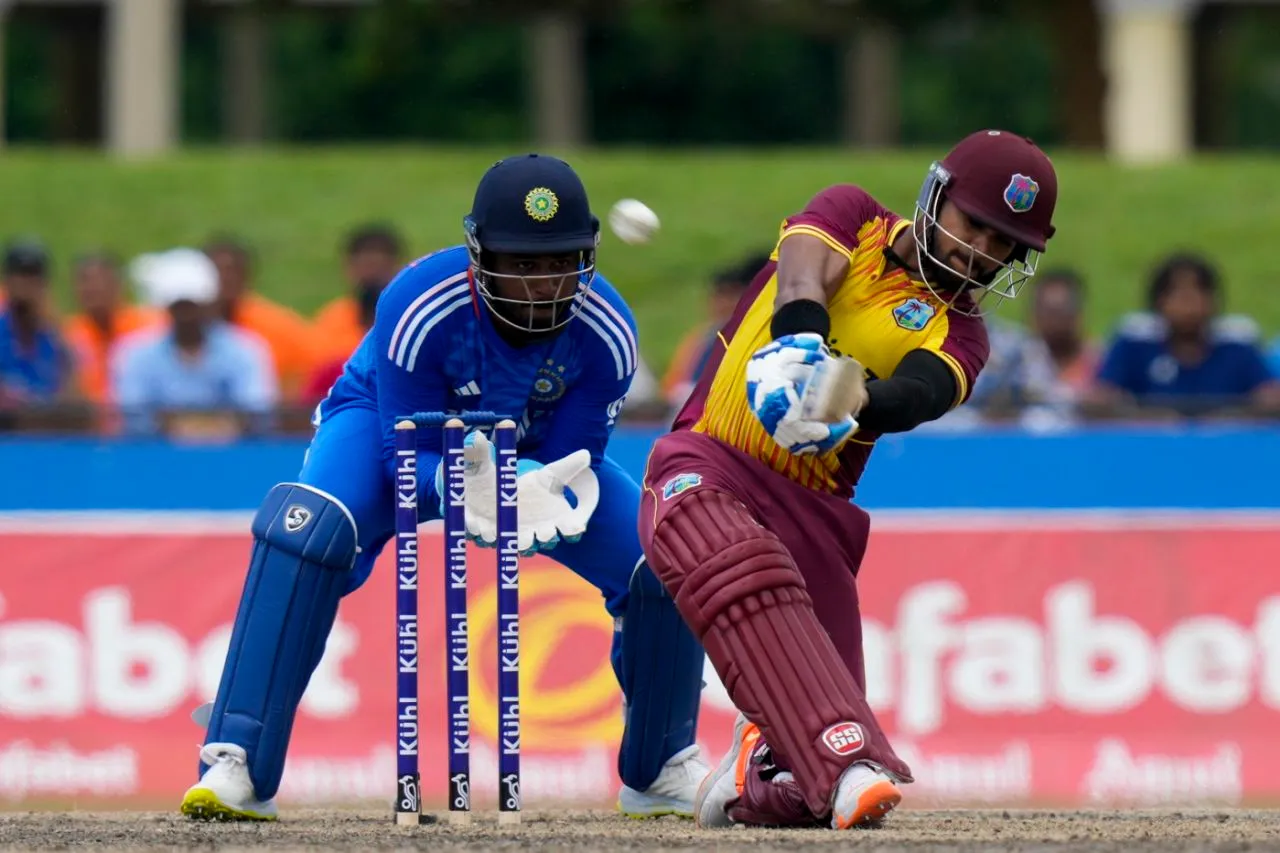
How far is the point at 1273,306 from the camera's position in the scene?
49.6ft

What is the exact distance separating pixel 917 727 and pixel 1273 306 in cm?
683

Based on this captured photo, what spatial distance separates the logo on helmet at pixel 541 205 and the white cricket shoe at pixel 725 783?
1534mm

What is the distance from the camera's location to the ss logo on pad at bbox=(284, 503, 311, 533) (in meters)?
6.38

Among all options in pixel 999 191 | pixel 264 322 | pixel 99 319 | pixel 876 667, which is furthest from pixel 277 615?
pixel 99 319

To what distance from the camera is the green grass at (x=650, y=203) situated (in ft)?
50.9

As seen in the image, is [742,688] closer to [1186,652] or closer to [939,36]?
[1186,652]

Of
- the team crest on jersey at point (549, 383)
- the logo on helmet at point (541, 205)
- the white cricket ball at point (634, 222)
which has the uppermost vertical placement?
the white cricket ball at point (634, 222)

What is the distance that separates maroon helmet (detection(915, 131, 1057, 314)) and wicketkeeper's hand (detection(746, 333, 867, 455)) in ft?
1.81

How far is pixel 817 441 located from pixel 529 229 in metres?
0.95

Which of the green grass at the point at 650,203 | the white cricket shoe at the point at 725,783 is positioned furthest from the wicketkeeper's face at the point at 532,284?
the green grass at the point at 650,203

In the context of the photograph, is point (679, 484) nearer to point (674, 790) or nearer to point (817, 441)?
point (817, 441)

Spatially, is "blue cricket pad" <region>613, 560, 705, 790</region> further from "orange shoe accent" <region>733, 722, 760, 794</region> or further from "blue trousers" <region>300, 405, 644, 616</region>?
"orange shoe accent" <region>733, 722, 760, 794</region>

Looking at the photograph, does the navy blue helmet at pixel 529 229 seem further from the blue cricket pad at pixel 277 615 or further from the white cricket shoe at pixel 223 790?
the white cricket shoe at pixel 223 790

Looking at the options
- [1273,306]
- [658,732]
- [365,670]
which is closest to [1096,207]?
[1273,306]
